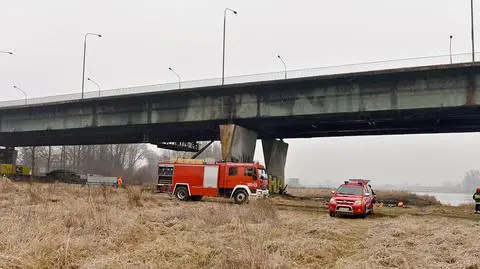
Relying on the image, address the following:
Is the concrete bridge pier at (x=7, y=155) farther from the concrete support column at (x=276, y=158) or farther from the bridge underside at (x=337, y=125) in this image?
the concrete support column at (x=276, y=158)

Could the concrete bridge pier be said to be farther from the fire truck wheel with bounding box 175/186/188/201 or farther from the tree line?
the fire truck wheel with bounding box 175/186/188/201

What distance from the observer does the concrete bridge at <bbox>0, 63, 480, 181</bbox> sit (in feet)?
95.1

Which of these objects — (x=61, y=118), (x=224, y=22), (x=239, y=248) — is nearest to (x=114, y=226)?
(x=239, y=248)

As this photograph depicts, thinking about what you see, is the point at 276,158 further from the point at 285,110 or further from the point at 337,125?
the point at 285,110

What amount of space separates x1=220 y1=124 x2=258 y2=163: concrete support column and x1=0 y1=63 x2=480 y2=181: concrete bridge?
0.09 metres

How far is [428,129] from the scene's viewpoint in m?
41.6

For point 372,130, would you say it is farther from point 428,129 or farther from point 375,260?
point 375,260

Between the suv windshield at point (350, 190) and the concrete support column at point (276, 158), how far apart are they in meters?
24.0

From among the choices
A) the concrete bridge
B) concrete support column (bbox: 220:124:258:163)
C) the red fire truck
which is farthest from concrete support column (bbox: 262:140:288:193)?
the red fire truck

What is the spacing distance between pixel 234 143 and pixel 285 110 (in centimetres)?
571

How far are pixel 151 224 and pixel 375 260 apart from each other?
23.5 feet

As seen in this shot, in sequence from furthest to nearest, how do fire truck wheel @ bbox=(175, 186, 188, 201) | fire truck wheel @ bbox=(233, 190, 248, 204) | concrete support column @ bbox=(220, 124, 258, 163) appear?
concrete support column @ bbox=(220, 124, 258, 163) → fire truck wheel @ bbox=(175, 186, 188, 201) → fire truck wheel @ bbox=(233, 190, 248, 204)

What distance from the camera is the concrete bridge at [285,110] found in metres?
29.0

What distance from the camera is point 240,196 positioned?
26.3m
